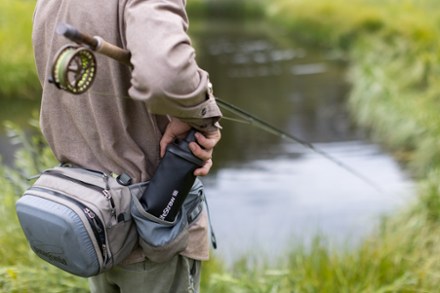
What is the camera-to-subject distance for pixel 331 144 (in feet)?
27.6

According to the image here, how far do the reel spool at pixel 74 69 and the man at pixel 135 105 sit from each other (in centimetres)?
10

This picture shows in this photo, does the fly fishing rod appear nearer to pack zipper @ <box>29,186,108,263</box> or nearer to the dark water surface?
pack zipper @ <box>29,186,108,263</box>

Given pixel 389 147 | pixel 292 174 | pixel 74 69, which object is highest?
pixel 74 69

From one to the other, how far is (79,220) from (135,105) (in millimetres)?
340

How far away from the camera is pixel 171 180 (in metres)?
1.68

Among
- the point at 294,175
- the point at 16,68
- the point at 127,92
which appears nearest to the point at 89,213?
the point at 127,92

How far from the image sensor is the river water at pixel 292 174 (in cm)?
557

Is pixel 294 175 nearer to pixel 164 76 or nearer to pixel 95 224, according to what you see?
pixel 95 224

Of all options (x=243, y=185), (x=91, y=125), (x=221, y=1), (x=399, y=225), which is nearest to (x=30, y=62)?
(x=243, y=185)

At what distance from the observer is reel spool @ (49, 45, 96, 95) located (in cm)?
147

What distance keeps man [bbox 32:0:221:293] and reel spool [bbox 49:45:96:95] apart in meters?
0.10

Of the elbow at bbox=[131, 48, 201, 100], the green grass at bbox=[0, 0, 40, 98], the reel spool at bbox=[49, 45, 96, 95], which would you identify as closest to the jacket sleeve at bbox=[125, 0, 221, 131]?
the elbow at bbox=[131, 48, 201, 100]

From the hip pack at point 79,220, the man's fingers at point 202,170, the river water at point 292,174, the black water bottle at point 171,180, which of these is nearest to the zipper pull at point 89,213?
the hip pack at point 79,220

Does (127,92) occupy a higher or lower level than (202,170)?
higher
